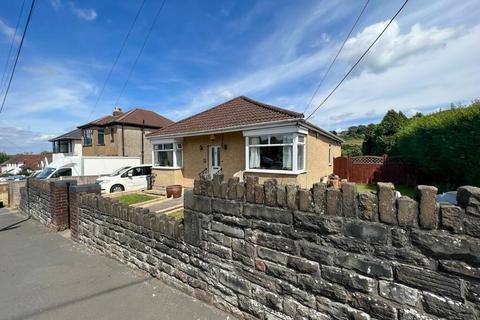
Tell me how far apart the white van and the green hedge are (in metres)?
14.5

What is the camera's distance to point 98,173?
17.9m

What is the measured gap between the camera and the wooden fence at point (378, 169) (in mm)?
Result: 13875

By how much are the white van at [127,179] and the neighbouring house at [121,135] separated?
7724 mm

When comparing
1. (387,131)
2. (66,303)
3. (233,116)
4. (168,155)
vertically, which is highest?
(233,116)

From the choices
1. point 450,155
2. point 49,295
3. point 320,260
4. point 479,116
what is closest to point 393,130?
point 450,155

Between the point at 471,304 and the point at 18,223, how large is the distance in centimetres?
1134

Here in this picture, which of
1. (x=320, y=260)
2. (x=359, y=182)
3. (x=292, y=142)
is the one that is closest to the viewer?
(x=320, y=260)

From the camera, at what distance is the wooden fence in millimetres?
13875

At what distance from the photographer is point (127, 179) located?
14.2m

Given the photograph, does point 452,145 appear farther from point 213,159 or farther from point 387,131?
point 387,131

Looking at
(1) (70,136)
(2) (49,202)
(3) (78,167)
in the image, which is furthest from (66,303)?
(1) (70,136)

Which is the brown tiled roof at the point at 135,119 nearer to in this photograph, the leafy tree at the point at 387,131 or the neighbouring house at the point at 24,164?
the leafy tree at the point at 387,131

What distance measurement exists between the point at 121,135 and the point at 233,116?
1390 centimetres

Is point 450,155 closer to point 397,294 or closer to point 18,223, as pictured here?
point 397,294
